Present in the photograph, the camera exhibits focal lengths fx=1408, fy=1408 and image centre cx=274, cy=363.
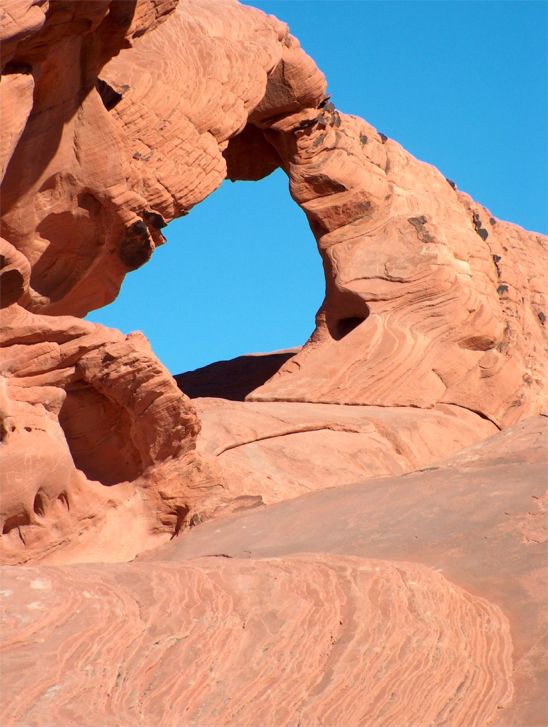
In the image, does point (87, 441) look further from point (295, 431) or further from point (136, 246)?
point (295, 431)

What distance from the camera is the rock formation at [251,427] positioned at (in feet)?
15.2

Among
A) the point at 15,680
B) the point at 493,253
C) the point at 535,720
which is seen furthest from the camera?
the point at 493,253

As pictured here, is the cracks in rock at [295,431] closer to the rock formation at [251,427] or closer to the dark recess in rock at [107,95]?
the rock formation at [251,427]

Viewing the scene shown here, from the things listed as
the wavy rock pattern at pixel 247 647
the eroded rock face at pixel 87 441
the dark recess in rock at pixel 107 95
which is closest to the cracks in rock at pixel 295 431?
the eroded rock face at pixel 87 441

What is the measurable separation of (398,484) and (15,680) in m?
3.37

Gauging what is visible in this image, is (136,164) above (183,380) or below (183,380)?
above

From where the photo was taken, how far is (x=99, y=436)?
26.8 ft

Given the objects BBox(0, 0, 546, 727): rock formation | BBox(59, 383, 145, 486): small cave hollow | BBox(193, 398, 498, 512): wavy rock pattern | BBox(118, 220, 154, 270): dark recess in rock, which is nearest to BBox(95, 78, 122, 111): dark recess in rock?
BBox(0, 0, 546, 727): rock formation

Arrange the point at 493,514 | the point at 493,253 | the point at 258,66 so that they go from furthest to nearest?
1. the point at 493,253
2. the point at 258,66
3. the point at 493,514

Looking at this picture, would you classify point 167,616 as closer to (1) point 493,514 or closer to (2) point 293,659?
(2) point 293,659

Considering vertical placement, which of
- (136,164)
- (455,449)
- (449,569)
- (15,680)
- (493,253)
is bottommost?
(15,680)

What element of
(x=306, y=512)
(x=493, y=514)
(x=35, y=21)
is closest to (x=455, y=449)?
(x=306, y=512)

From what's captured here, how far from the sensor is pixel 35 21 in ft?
21.9

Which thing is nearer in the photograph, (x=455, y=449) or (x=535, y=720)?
(x=535, y=720)
